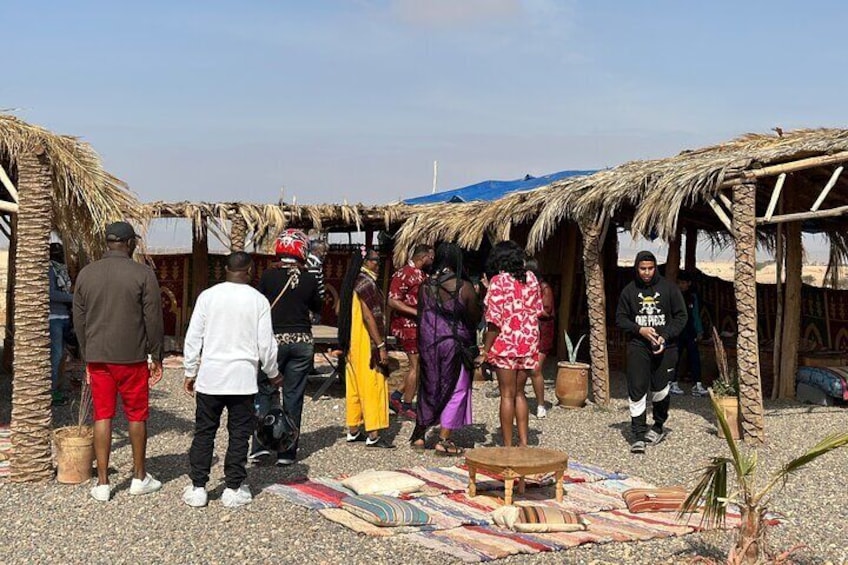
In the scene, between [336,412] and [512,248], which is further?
[336,412]

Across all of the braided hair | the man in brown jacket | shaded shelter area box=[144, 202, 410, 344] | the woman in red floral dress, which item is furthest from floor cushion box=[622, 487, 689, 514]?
shaded shelter area box=[144, 202, 410, 344]

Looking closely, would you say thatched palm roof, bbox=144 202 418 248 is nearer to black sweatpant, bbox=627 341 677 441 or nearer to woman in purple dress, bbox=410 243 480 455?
woman in purple dress, bbox=410 243 480 455

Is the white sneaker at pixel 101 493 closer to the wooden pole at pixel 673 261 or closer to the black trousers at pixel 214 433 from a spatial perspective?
the black trousers at pixel 214 433

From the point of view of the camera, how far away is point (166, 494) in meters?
5.93

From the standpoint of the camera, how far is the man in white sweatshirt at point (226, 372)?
5.58m

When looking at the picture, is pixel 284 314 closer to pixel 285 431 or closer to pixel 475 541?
pixel 285 431

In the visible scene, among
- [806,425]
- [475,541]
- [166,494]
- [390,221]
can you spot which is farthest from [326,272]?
[475,541]

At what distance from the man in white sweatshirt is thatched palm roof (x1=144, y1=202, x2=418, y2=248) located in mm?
7128

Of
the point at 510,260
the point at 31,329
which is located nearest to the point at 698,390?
the point at 510,260

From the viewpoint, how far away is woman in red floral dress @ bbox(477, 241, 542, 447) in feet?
22.6

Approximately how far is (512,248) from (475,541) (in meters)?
2.61

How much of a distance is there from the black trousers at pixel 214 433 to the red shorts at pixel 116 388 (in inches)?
18.3

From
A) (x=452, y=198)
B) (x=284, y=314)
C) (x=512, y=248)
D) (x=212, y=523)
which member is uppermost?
(x=452, y=198)

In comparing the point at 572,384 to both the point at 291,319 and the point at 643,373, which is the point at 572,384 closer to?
the point at 643,373
